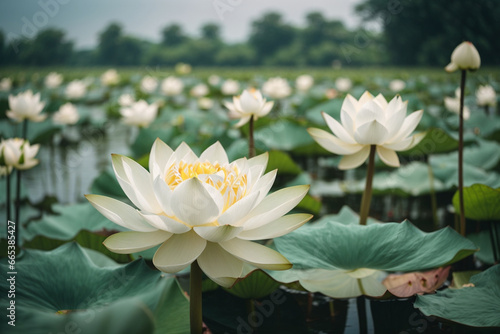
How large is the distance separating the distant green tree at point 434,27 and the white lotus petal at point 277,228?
9.72 feet

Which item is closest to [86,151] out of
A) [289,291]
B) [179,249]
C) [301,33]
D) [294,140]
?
[294,140]

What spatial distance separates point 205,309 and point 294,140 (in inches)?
83.1

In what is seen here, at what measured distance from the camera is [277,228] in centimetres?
80

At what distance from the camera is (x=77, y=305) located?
2.87ft

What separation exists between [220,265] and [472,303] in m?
0.66

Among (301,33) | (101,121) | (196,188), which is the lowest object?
(196,188)

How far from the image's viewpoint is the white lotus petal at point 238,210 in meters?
0.71

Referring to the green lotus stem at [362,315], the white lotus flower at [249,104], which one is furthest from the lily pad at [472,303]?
the white lotus flower at [249,104]

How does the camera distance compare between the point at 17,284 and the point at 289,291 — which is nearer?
the point at 17,284

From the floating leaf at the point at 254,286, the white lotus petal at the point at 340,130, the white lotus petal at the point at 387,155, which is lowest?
the floating leaf at the point at 254,286

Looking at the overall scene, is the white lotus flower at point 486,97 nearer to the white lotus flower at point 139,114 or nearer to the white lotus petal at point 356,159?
the white lotus petal at point 356,159

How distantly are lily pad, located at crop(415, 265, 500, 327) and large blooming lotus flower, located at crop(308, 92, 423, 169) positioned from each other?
41 centimetres

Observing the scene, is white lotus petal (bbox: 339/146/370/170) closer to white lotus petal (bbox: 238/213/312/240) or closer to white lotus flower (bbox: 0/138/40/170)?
white lotus petal (bbox: 238/213/312/240)

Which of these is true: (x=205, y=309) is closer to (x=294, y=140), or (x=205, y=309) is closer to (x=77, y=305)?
(x=77, y=305)
